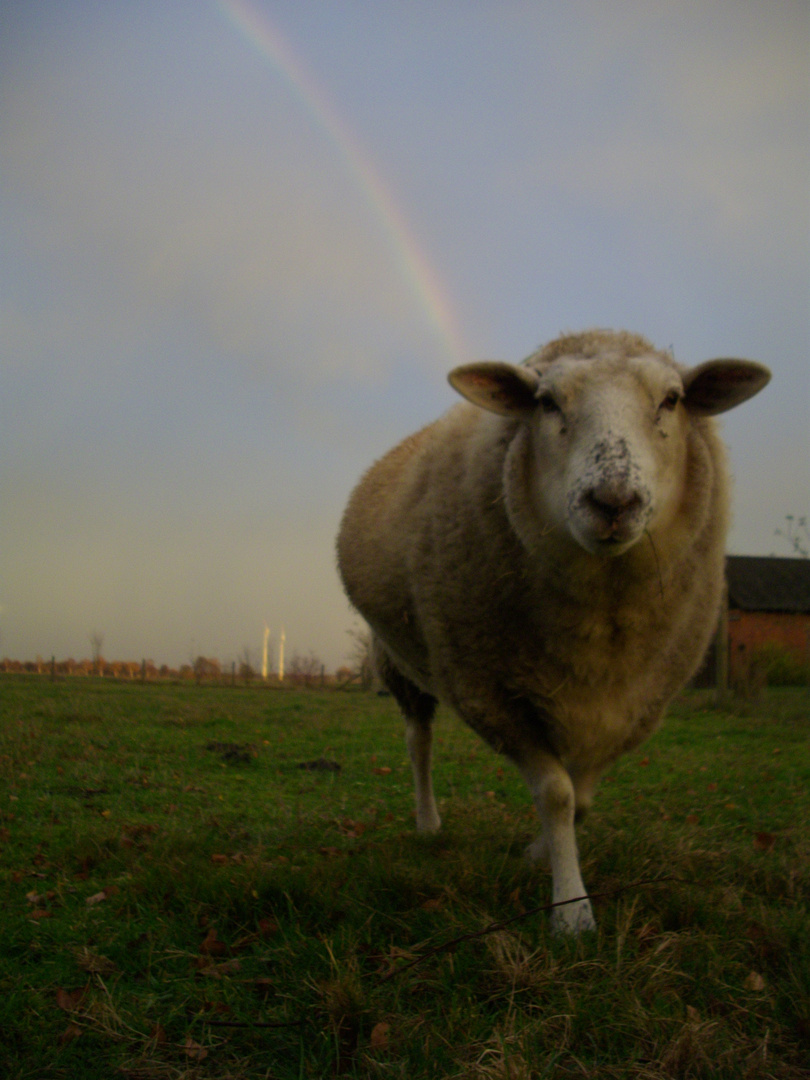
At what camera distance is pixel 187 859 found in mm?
3725

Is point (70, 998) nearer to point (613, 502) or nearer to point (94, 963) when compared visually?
point (94, 963)

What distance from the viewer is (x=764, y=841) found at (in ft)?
14.1

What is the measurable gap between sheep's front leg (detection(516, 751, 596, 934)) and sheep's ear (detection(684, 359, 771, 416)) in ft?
5.52

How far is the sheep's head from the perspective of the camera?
2619 millimetres

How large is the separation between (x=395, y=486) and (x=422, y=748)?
1.71 meters

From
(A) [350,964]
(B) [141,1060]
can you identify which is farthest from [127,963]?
(A) [350,964]

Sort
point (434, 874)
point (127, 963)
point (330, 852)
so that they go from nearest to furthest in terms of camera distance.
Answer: point (127, 963), point (434, 874), point (330, 852)

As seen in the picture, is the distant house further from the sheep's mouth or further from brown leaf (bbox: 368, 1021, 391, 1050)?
brown leaf (bbox: 368, 1021, 391, 1050)

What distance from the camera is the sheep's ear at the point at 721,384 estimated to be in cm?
323

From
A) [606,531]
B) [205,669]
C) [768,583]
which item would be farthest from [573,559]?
[768,583]

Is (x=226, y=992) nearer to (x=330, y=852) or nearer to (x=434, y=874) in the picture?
(x=434, y=874)

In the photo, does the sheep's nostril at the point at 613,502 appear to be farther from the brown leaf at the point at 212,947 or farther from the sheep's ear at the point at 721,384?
the brown leaf at the point at 212,947

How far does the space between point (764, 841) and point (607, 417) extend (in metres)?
2.89

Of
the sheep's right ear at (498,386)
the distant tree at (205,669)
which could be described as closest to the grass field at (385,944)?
the sheep's right ear at (498,386)
